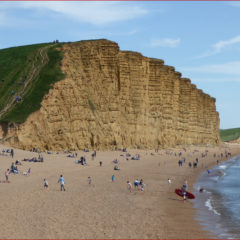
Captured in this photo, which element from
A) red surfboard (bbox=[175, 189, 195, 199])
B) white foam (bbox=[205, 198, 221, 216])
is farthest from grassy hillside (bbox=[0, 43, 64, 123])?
white foam (bbox=[205, 198, 221, 216])

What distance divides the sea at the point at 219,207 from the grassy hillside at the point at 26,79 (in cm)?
2959

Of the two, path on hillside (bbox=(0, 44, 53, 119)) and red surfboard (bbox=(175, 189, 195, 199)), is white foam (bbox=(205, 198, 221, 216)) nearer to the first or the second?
red surfboard (bbox=(175, 189, 195, 199))

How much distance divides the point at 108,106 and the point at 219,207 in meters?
43.8

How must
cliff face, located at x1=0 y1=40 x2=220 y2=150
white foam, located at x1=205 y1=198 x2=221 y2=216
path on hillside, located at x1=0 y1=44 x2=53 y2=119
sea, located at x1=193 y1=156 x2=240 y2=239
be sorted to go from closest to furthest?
1. sea, located at x1=193 y1=156 x2=240 y2=239
2. white foam, located at x1=205 y1=198 x2=221 y2=216
3. cliff face, located at x1=0 y1=40 x2=220 y2=150
4. path on hillside, located at x1=0 y1=44 x2=53 y2=119

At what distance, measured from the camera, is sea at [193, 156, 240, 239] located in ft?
64.5

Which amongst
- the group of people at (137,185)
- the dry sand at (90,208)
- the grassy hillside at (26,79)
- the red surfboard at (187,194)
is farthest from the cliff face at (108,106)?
the red surfboard at (187,194)

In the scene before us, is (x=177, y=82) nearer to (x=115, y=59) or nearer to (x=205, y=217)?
(x=115, y=59)

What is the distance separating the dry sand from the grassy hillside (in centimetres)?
1805

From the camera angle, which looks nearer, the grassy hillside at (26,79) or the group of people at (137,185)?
the group of people at (137,185)

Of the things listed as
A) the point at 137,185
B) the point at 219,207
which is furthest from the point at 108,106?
the point at 219,207

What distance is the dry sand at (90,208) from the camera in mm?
17391

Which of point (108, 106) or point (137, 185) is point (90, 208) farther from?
point (108, 106)

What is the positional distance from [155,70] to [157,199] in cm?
5859

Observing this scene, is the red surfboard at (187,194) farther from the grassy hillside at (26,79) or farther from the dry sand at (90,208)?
the grassy hillside at (26,79)
